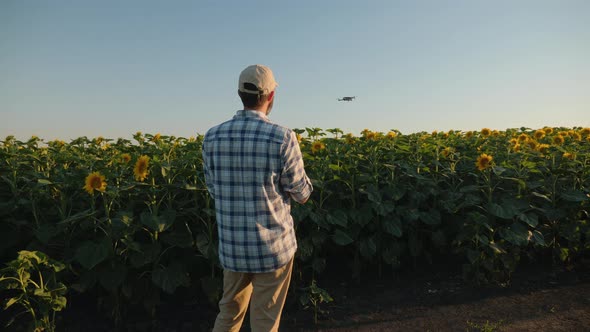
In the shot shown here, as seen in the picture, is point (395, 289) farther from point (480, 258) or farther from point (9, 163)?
point (9, 163)

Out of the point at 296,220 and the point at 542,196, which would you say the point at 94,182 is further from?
the point at 542,196

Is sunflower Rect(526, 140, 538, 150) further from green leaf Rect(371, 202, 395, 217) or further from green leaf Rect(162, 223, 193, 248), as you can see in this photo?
green leaf Rect(162, 223, 193, 248)

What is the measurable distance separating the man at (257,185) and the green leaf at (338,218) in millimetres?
1444

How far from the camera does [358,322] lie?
363cm

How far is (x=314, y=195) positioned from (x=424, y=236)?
139cm

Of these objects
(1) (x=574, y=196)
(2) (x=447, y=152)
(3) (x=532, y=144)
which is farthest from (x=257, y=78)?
(3) (x=532, y=144)

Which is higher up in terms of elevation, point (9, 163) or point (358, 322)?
point (9, 163)

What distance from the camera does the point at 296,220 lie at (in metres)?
3.62

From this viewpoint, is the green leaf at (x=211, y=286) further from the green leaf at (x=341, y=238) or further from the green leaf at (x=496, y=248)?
the green leaf at (x=496, y=248)

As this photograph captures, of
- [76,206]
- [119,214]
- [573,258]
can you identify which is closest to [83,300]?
[76,206]

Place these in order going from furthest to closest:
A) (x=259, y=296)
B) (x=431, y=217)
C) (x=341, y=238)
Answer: (x=431, y=217) < (x=341, y=238) < (x=259, y=296)

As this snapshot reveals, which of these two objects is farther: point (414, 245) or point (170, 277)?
point (414, 245)

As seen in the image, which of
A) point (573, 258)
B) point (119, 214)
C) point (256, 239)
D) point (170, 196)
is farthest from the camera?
point (573, 258)

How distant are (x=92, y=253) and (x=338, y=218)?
1970mm
